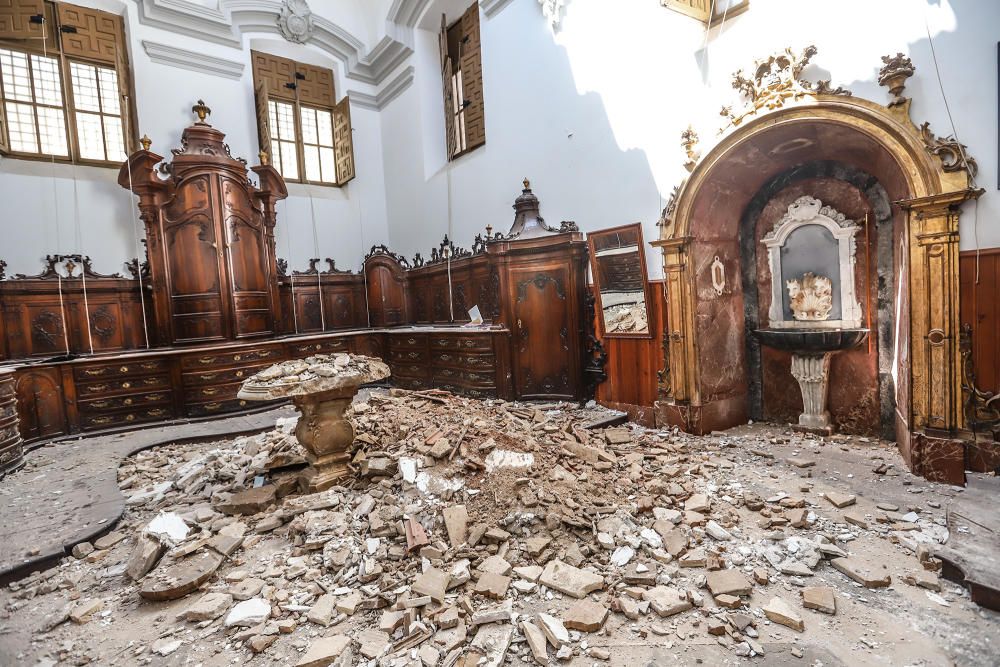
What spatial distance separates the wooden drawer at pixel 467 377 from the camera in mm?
6082

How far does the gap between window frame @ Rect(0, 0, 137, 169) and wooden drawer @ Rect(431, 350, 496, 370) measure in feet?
18.1

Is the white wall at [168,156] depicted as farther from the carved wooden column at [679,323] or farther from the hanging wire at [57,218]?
the carved wooden column at [679,323]

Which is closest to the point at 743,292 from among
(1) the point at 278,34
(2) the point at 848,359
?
(2) the point at 848,359

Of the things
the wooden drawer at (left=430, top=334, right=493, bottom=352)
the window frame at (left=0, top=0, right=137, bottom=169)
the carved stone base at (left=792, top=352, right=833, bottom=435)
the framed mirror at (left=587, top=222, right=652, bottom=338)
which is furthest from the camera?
the window frame at (left=0, top=0, right=137, bottom=169)

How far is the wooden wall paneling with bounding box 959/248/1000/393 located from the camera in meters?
3.26

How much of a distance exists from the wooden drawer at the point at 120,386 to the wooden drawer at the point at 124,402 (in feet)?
0.20

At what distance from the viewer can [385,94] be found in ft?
30.9

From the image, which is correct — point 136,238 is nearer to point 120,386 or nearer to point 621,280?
point 120,386

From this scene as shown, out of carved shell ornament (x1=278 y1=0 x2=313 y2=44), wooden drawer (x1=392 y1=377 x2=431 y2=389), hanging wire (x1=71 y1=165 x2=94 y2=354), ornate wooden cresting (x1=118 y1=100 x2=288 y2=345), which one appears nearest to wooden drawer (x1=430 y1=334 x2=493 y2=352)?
wooden drawer (x1=392 y1=377 x2=431 y2=389)

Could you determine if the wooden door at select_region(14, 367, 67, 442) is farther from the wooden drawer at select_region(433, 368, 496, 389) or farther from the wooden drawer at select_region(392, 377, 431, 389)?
the wooden drawer at select_region(433, 368, 496, 389)

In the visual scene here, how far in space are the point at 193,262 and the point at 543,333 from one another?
4945 millimetres

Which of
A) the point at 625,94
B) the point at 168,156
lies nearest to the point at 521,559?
the point at 625,94

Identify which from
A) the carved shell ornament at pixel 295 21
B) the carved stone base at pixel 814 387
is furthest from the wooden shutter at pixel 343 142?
the carved stone base at pixel 814 387

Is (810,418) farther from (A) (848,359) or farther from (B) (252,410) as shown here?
(B) (252,410)
